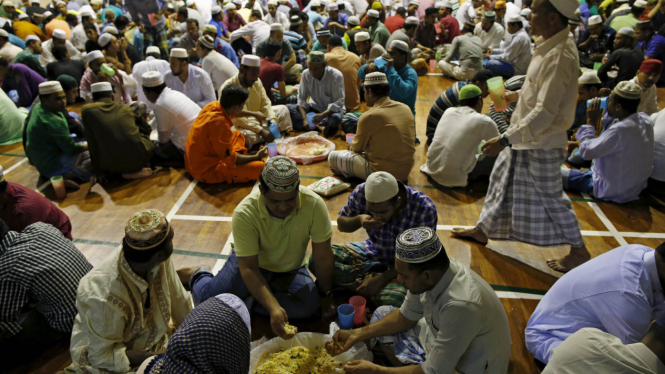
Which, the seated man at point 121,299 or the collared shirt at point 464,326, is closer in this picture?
the collared shirt at point 464,326

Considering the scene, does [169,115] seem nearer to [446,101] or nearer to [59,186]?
[59,186]

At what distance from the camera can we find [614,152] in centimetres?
369

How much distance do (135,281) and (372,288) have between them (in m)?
1.43

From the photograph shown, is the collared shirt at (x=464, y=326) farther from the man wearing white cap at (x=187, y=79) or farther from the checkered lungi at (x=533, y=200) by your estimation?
the man wearing white cap at (x=187, y=79)

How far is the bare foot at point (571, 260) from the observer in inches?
122

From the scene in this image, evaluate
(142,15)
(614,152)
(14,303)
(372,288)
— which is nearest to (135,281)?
(14,303)

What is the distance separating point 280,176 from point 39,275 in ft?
4.51

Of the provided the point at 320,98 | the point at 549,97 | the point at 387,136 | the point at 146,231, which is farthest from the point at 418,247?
the point at 320,98

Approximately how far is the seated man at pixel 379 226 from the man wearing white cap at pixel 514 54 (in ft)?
17.7

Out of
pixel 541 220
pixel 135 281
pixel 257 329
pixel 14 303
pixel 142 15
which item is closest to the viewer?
pixel 135 281

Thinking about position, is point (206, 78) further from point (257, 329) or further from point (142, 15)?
point (142, 15)

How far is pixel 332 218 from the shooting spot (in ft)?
12.7

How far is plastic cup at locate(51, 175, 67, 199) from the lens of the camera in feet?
13.8

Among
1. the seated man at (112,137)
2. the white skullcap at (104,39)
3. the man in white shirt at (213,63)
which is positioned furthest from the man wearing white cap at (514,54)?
the white skullcap at (104,39)
